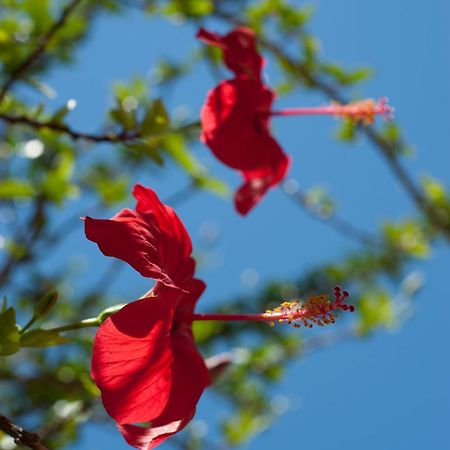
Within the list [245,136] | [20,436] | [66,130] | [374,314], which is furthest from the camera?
[374,314]

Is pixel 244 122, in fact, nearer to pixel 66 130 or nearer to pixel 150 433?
pixel 66 130

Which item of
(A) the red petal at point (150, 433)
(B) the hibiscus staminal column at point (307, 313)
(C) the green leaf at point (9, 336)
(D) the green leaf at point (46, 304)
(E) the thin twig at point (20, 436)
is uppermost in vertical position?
(B) the hibiscus staminal column at point (307, 313)

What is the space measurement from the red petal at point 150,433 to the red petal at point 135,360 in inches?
0.4

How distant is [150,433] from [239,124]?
67 centimetres

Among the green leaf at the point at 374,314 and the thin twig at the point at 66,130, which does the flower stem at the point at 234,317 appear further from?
the green leaf at the point at 374,314

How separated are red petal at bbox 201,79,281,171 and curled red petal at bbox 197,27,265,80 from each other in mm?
28

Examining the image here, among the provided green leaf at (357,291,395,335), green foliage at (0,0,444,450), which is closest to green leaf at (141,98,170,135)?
green foliage at (0,0,444,450)

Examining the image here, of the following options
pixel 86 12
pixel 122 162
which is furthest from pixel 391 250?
pixel 86 12

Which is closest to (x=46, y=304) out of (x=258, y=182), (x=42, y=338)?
(x=42, y=338)

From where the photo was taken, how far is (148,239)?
76 centimetres

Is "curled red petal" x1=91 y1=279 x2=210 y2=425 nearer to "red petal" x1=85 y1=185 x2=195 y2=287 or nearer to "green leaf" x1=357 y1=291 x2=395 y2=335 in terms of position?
"red petal" x1=85 y1=185 x2=195 y2=287

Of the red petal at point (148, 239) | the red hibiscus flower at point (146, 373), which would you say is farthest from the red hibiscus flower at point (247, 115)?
the red hibiscus flower at point (146, 373)

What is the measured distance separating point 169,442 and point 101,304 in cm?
104

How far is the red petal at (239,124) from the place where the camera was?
1187 mm
